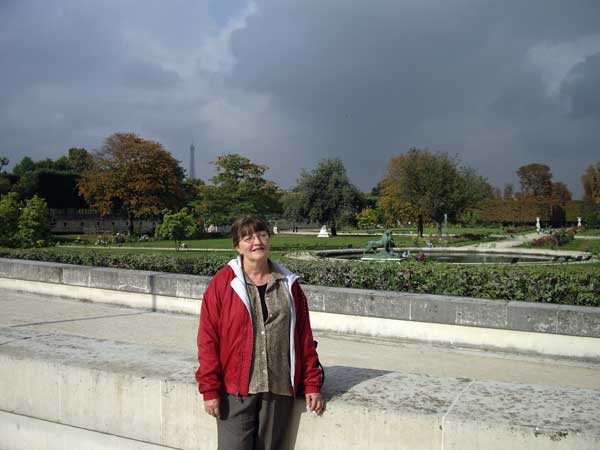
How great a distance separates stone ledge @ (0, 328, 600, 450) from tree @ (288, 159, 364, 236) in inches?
1500

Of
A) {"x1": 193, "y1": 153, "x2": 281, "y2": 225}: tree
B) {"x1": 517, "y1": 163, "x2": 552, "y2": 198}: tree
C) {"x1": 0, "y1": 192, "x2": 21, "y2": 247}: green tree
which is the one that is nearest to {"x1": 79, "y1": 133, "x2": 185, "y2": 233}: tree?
{"x1": 193, "y1": 153, "x2": 281, "y2": 225}: tree

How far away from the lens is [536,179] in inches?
3883

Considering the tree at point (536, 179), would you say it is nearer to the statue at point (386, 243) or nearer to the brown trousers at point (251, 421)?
the statue at point (386, 243)

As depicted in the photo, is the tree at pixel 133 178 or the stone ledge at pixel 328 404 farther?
the tree at pixel 133 178

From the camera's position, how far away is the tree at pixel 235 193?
37844mm

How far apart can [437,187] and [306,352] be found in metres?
39.6

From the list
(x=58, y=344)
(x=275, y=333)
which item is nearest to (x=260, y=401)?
(x=275, y=333)

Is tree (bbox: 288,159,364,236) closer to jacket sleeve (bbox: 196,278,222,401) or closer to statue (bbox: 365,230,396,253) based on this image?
statue (bbox: 365,230,396,253)

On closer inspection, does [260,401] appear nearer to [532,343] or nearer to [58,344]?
[58,344]

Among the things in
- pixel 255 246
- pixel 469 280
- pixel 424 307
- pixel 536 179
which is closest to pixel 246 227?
pixel 255 246

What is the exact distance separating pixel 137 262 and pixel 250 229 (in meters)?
9.32

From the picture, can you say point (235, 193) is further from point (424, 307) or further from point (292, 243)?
point (424, 307)

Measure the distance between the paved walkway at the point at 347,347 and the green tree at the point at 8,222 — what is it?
1020 cm

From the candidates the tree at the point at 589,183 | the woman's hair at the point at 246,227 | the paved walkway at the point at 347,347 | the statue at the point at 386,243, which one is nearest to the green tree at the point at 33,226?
the paved walkway at the point at 347,347
